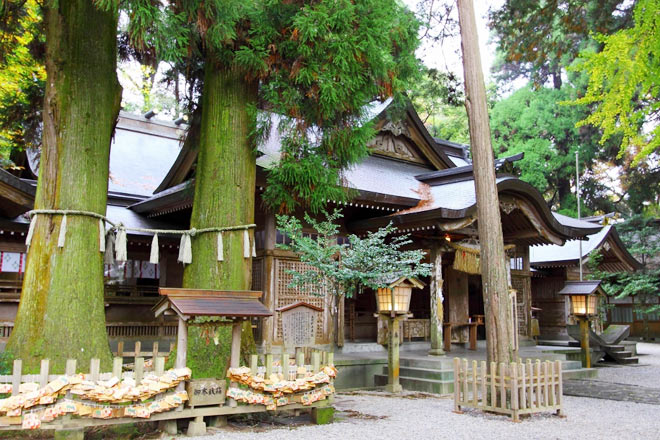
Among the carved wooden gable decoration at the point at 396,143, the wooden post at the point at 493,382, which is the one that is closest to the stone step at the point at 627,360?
the carved wooden gable decoration at the point at 396,143

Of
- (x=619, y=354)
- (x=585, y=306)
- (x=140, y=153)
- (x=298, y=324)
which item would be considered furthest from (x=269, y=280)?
(x=619, y=354)

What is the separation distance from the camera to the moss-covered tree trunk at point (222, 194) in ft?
25.4

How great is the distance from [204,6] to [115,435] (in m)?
5.32

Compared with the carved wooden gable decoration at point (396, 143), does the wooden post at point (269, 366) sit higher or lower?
lower

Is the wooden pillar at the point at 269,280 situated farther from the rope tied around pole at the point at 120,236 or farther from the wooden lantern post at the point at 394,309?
the rope tied around pole at the point at 120,236

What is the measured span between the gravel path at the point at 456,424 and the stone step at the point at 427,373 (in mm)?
1339

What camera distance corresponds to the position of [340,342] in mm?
12445

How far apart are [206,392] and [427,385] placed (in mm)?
5195

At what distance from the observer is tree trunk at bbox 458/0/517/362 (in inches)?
317

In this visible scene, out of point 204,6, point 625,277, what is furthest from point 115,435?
point 625,277

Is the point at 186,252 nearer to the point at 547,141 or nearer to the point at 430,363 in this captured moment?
the point at 430,363

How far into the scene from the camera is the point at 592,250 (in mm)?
19141

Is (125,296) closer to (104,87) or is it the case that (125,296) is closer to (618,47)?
(104,87)

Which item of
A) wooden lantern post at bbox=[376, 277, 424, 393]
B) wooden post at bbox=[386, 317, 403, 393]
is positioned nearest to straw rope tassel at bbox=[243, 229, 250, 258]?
wooden lantern post at bbox=[376, 277, 424, 393]
